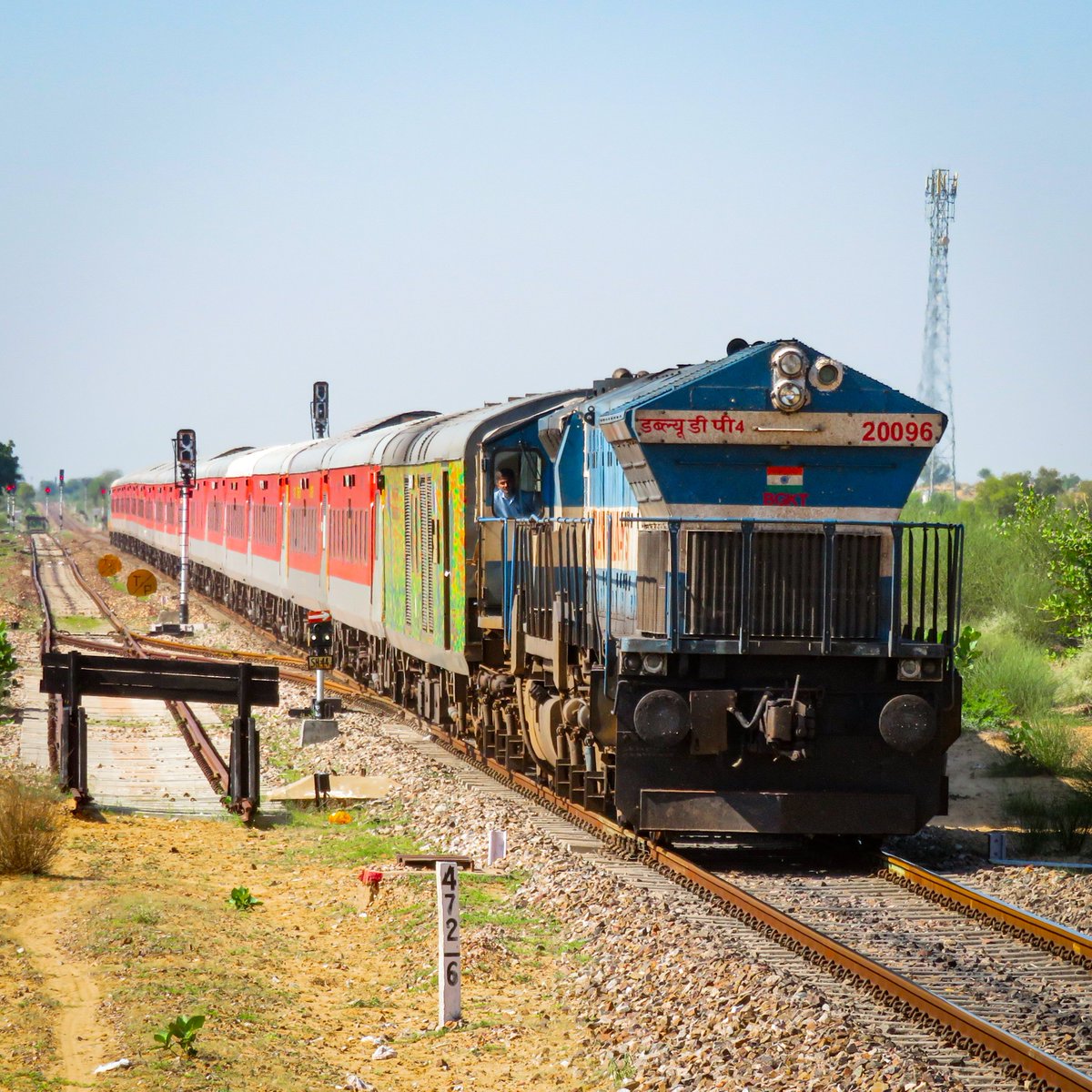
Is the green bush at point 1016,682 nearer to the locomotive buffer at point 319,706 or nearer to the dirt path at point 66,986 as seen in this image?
the locomotive buffer at point 319,706

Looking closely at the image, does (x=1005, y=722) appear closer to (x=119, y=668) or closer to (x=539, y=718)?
(x=539, y=718)

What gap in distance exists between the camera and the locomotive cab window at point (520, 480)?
15078 mm

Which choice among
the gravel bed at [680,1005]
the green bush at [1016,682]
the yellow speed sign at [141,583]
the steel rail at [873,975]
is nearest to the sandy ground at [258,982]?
the gravel bed at [680,1005]

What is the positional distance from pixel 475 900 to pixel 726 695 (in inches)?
87.4

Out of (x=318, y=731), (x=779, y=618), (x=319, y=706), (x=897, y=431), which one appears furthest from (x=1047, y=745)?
(x=319, y=706)

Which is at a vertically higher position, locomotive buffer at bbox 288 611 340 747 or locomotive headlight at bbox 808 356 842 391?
locomotive headlight at bbox 808 356 842 391

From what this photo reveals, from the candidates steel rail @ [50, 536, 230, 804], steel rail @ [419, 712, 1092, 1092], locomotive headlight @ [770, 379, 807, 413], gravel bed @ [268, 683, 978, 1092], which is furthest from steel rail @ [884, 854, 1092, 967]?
steel rail @ [50, 536, 230, 804]

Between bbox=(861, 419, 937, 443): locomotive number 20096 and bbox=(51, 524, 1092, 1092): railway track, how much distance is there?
2964mm

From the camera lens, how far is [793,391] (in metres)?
11.1

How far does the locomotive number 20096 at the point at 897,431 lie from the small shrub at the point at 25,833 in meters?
6.68

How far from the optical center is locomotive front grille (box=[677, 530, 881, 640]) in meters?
11.1

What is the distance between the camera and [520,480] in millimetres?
15289

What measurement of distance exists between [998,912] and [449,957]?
3.53 m

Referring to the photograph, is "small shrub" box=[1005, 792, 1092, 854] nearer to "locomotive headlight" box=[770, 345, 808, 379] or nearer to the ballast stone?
"locomotive headlight" box=[770, 345, 808, 379]
